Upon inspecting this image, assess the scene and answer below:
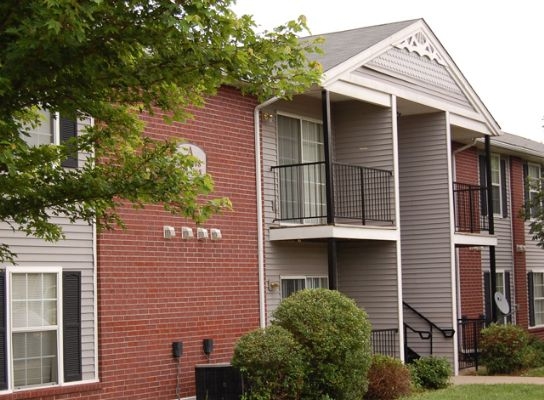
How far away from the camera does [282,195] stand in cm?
1862

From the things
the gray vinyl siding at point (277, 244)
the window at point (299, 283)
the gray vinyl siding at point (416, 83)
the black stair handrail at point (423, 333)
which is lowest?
the black stair handrail at point (423, 333)

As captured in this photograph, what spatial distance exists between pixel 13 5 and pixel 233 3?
5.72 feet

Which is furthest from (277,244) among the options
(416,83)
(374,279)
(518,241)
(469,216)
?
(518,241)

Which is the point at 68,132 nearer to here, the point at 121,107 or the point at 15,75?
the point at 121,107

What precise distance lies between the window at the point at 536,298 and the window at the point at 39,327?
59.6 feet

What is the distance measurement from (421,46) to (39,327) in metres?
11.6

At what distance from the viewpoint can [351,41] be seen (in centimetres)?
2028

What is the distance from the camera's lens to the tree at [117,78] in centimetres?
721

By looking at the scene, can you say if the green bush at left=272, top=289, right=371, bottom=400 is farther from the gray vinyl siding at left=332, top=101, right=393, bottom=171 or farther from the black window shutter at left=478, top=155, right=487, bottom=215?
the black window shutter at left=478, top=155, right=487, bottom=215

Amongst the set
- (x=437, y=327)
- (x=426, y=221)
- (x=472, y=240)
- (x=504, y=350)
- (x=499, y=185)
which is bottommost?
(x=504, y=350)

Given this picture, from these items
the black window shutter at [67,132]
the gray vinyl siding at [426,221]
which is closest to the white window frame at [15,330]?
the black window shutter at [67,132]

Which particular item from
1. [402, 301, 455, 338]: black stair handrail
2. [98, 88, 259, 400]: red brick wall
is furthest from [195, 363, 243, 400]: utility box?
[402, 301, 455, 338]: black stair handrail

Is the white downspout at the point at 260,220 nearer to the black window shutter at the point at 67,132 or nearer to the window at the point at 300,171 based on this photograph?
the window at the point at 300,171

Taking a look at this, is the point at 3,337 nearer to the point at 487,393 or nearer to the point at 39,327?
the point at 39,327
